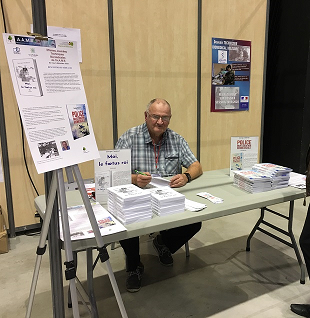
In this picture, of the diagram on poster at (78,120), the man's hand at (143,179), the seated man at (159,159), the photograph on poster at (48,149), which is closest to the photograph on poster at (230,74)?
the seated man at (159,159)

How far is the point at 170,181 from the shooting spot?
214 centimetres

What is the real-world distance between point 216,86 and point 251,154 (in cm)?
156

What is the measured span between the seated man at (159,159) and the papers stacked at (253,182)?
38 cm

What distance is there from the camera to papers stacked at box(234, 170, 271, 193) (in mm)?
2039

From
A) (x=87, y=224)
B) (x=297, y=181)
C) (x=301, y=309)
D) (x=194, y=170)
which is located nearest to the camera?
(x=87, y=224)

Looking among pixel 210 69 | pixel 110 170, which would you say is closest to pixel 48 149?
pixel 110 170

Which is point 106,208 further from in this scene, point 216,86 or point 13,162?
point 216,86

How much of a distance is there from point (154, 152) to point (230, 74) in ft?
6.11

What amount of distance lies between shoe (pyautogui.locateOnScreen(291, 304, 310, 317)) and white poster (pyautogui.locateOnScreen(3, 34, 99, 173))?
1614 millimetres

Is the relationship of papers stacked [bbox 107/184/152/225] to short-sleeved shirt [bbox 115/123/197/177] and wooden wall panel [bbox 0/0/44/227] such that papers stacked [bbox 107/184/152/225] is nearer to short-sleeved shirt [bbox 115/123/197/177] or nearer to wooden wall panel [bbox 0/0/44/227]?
Answer: short-sleeved shirt [bbox 115/123/197/177]

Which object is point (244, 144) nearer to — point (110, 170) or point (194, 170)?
point (194, 170)

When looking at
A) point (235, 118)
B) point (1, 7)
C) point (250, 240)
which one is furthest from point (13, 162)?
point (235, 118)

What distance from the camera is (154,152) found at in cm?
245

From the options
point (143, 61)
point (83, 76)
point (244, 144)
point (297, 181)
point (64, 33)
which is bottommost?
point (297, 181)
